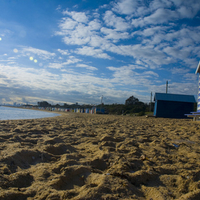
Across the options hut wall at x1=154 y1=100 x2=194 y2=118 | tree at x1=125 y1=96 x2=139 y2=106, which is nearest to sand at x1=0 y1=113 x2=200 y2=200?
hut wall at x1=154 y1=100 x2=194 y2=118

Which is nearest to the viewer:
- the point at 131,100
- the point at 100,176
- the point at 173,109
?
the point at 100,176

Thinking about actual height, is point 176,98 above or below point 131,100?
below

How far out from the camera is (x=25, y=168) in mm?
2090

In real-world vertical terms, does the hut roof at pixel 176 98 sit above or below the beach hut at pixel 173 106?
above

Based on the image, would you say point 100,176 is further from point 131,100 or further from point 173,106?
point 131,100

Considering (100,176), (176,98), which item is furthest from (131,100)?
(100,176)

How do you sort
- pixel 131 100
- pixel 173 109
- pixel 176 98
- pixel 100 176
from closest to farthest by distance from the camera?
pixel 100 176 < pixel 173 109 < pixel 176 98 < pixel 131 100

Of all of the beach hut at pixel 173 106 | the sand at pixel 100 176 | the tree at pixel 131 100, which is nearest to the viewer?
the sand at pixel 100 176

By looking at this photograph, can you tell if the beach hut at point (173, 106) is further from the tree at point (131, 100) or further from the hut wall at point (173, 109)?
the tree at point (131, 100)

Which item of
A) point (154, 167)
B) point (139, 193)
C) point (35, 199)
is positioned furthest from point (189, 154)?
point (35, 199)

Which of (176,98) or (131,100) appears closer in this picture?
(176,98)

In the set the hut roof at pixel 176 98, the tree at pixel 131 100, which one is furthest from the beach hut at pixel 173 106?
the tree at pixel 131 100

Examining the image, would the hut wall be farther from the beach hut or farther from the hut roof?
the hut roof

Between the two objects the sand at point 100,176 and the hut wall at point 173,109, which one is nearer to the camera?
the sand at point 100,176
